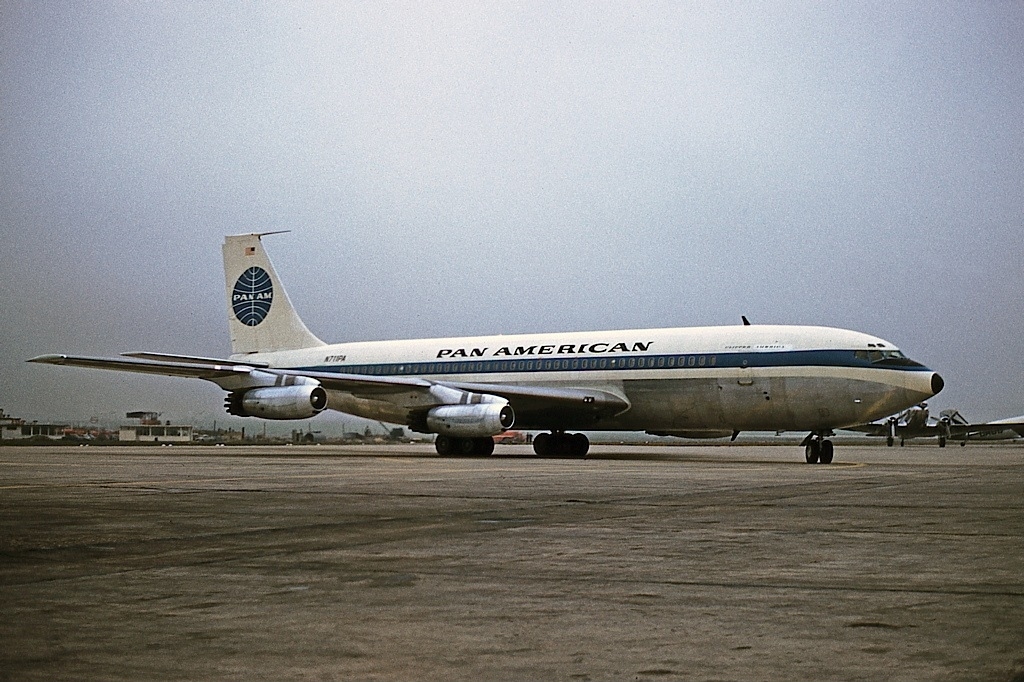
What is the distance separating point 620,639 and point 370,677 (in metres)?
1.02

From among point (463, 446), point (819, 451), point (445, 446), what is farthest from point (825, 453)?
point (445, 446)

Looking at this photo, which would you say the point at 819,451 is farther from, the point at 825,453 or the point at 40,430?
the point at 40,430

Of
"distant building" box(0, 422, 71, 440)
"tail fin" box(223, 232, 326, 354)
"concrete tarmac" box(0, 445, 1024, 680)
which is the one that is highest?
"tail fin" box(223, 232, 326, 354)

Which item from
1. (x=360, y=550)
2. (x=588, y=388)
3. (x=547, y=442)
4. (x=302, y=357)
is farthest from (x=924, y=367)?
(x=360, y=550)

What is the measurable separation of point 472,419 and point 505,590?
2313cm

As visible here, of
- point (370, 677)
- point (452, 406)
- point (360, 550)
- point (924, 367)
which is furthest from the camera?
point (452, 406)

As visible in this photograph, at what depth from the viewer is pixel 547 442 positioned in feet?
107

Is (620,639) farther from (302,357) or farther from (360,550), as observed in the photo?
(302,357)

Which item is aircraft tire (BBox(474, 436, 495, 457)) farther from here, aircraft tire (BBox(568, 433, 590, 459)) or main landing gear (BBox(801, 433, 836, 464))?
main landing gear (BBox(801, 433, 836, 464))

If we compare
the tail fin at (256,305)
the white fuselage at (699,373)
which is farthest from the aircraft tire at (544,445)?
the tail fin at (256,305)

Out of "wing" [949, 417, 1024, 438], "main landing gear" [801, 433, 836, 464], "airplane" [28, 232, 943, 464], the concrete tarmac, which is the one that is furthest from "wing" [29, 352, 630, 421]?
"wing" [949, 417, 1024, 438]

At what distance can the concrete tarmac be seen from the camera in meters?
3.77

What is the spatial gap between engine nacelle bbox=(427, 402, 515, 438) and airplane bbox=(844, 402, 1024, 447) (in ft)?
109

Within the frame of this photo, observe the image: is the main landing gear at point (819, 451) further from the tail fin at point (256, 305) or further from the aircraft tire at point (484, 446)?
the tail fin at point (256, 305)
